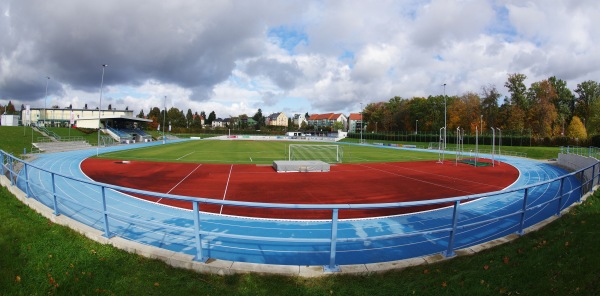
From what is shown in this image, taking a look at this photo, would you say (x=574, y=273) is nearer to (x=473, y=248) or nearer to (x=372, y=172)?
(x=473, y=248)

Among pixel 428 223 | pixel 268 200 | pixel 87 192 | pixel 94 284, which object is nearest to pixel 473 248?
pixel 428 223

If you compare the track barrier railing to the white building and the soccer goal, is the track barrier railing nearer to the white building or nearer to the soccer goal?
the soccer goal

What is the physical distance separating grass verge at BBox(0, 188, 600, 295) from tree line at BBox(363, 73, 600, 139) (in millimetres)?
43191

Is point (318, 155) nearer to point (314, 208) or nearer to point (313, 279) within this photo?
point (314, 208)

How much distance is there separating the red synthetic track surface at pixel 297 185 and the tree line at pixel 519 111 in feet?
90.1

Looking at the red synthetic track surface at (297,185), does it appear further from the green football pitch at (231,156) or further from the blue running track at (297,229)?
the green football pitch at (231,156)

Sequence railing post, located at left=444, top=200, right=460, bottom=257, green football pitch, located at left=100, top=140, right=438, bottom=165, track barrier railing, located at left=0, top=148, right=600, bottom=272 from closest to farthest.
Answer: track barrier railing, located at left=0, top=148, right=600, bottom=272 → railing post, located at left=444, top=200, right=460, bottom=257 → green football pitch, located at left=100, top=140, right=438, bottom=165

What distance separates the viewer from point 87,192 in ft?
47.1

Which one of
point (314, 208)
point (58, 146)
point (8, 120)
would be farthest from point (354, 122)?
point (314, 208)

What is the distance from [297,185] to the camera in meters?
18.2

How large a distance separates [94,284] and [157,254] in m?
1.01

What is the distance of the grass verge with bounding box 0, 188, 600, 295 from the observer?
454cm

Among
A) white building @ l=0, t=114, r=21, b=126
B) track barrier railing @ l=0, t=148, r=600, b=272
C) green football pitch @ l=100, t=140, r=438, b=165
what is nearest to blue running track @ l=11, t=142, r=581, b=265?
track barrier railing @ l=0, t=148, r=600, b=272

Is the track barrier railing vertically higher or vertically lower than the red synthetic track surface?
higher
